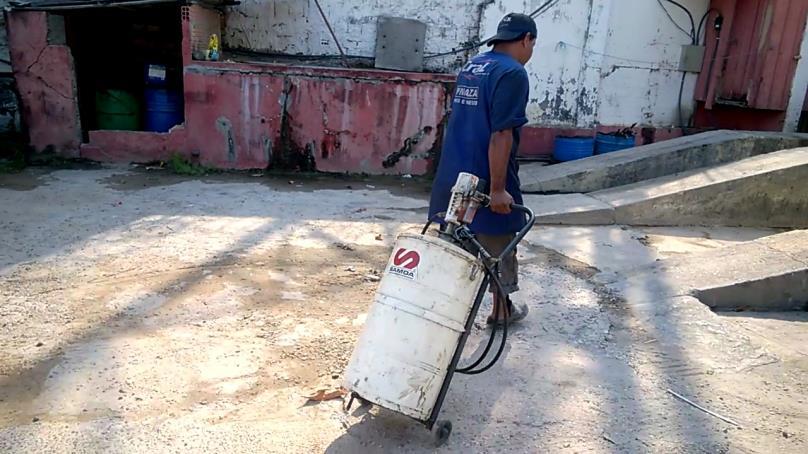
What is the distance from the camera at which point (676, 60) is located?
387 inches

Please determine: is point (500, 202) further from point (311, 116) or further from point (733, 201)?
point (311, 116)

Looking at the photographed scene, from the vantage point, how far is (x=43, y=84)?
299 inches

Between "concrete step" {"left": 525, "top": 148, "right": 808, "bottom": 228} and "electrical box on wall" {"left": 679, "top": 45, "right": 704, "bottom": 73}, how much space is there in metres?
3.83

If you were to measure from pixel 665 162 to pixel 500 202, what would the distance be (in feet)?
17.4

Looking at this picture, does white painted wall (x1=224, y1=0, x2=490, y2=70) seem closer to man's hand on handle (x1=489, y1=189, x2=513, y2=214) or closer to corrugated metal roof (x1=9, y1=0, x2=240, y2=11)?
corrugated metal roof (x1=9, y1=0, x2=240, y2=11)

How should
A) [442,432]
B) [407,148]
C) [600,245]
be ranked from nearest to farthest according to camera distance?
1. [442,432]
2. [600,245]
3. [407,148]

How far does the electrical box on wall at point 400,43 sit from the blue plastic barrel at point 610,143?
9.88 ft

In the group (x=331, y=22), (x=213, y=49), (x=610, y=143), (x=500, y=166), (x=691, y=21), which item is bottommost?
(x=610, y=143)

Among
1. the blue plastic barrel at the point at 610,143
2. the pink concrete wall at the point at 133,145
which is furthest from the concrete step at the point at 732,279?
the pink concrete wall at the point at 133,145

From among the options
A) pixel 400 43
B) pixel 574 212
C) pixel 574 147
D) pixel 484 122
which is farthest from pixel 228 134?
pixel 484 122

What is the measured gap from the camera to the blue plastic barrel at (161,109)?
26.8 feet

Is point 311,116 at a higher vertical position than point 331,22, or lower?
lower

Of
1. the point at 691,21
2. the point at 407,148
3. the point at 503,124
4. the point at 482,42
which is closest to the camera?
the point at 503,124

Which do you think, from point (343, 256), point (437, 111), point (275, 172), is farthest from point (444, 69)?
point (343, 256)
